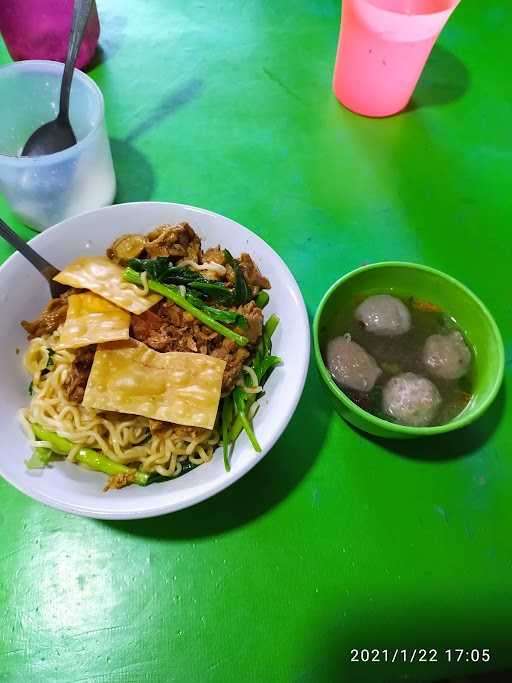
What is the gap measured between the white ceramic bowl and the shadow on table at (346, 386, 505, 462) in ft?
1.39

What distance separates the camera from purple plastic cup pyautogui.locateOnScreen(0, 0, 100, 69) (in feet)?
6.68

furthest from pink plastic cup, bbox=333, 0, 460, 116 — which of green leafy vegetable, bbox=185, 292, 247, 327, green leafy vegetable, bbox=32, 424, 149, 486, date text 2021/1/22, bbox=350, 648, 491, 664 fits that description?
date text 2021/1/22, bbox=350, 648, 491, 664

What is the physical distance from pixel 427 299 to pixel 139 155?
136 cm

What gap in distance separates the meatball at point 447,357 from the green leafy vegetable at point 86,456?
948 millimetres

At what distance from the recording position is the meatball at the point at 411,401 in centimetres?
148

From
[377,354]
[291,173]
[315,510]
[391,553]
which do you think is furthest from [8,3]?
[391,553]

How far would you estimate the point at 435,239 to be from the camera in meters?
2.03

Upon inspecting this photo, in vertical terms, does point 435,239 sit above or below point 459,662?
above

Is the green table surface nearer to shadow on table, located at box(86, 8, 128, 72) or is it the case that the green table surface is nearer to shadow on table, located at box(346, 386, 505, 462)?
shadow on table, located at box(346, 386, 505, 462)

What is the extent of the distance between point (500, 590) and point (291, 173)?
5.61 feet

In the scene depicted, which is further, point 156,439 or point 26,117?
point 26,117

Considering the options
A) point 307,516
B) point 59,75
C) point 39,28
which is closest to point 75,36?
point 59,75

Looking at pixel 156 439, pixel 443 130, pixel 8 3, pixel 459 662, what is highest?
pixel 8 3

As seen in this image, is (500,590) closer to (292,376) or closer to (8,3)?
(292,376)
